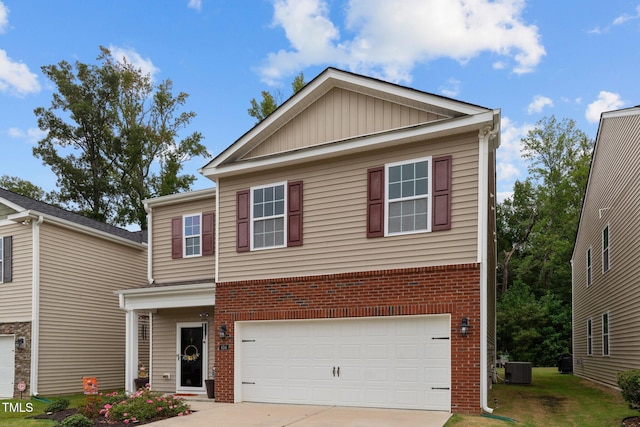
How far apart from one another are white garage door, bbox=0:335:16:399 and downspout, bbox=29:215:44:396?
3.43 ft

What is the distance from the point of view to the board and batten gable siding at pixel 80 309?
1745 cm

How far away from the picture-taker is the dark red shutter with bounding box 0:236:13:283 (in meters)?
17.7

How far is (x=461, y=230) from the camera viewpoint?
1105cm

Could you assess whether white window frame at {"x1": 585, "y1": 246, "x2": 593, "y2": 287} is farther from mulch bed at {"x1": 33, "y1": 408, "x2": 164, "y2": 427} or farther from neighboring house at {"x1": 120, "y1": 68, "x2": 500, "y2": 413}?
mulch bed at {"x1": 33, "y1": 408, "x2": 164, "y2": 427}

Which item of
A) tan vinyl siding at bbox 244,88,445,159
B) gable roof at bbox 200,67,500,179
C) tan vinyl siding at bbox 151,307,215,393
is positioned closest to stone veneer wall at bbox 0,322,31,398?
tan vinyl siding at bbox 151,307,215,393

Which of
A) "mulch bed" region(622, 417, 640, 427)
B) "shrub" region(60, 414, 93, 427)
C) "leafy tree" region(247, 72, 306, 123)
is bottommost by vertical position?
"shrub" region(60, 414, 93, 427)

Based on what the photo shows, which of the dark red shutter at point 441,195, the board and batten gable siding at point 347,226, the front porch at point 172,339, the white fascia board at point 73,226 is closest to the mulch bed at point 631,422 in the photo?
the board and batten gable siding at point 347,226

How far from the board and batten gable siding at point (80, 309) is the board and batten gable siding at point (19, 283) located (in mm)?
383

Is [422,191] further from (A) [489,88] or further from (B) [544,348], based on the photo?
(B) [544,348]

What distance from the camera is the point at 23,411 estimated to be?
14219 mm

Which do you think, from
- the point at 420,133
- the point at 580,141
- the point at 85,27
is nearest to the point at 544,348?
the point at 580,141

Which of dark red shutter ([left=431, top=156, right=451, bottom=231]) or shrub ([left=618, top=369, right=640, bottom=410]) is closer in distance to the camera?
shrub ([left=618, top=369, right=640, bottom=410])

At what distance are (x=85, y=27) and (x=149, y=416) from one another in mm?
24760

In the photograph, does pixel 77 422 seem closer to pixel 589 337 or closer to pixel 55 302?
pixel 55 302
